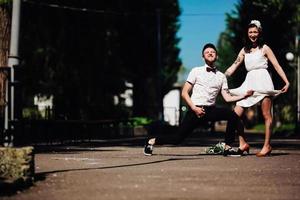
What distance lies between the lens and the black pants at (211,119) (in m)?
9.46

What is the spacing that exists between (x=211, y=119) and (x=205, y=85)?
51 cm

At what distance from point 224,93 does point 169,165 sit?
5.66 ft

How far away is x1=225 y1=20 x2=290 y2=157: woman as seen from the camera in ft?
31.7

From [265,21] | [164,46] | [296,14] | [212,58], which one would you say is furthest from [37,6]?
[164,46]

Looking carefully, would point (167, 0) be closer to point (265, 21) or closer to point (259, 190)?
point (265, 21)

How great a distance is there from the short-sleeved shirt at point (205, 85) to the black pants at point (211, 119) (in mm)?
133

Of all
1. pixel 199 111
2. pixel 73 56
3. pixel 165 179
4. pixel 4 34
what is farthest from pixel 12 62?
pixel 73 56

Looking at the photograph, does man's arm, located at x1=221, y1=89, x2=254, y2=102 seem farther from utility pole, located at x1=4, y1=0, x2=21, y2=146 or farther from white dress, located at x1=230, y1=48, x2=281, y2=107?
utility pole, located at x1=4, y1=0, x2=21, y2=146

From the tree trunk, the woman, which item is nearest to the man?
the woman

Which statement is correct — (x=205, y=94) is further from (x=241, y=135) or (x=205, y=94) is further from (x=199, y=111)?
(x=241, y=135)

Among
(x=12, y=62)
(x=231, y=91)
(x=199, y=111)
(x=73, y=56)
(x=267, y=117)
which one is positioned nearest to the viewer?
(x=12, y=62)

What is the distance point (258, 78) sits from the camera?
9.69m

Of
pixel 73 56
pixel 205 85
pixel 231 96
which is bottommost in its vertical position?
pixel 231 96

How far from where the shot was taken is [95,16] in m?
25.5
